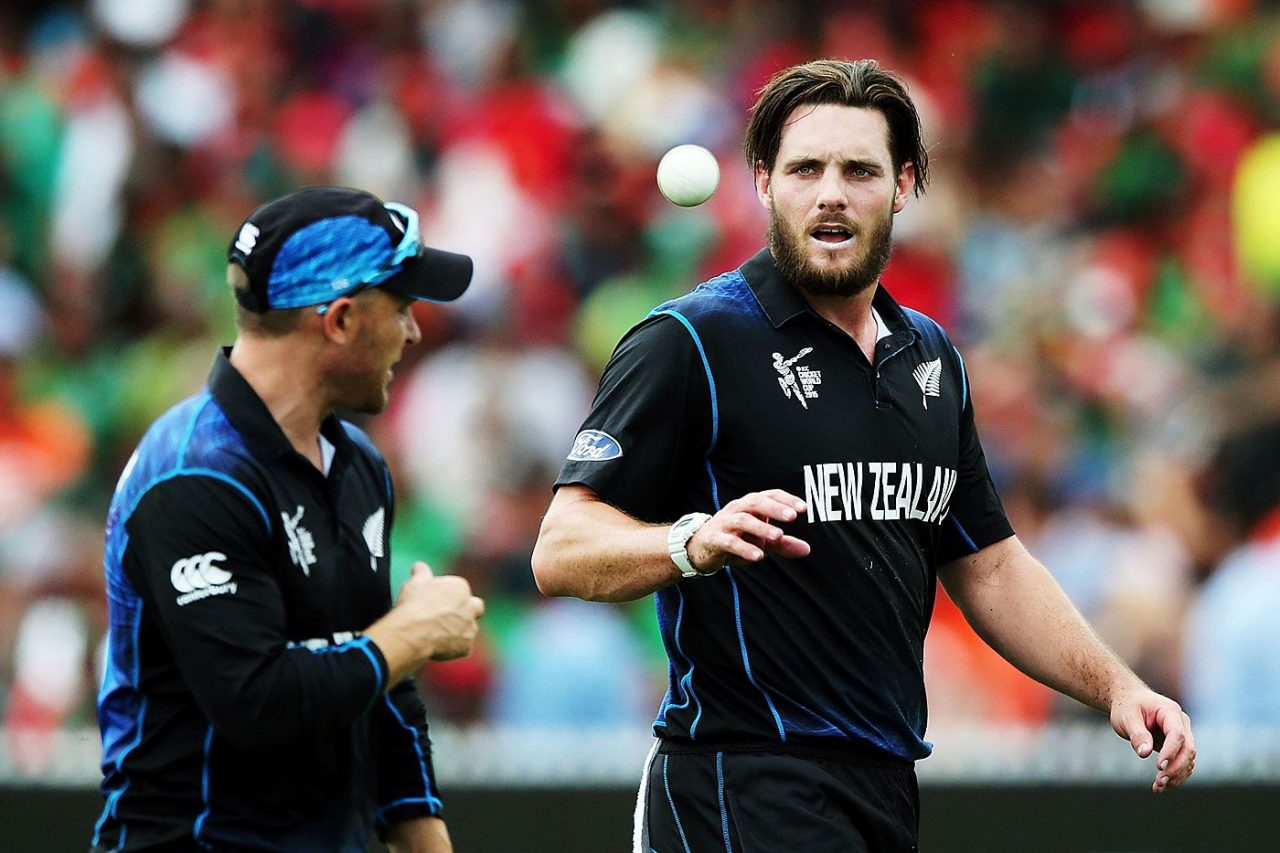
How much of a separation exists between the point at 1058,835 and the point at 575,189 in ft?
17.6

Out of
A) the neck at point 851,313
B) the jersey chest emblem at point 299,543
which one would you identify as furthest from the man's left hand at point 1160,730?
the jersey chest emblem at point 299,543

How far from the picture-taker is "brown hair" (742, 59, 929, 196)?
447 cm

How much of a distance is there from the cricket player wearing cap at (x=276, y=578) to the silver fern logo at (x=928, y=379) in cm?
111

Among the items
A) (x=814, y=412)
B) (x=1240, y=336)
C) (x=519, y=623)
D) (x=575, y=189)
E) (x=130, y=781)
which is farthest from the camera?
(x=575, y=189)

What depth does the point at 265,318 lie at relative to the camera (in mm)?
4219

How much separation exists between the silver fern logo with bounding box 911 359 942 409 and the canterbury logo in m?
1.69

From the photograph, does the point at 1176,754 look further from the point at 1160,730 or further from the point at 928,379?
the point at 928,379

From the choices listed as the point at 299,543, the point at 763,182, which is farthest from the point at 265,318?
the point at 763,182

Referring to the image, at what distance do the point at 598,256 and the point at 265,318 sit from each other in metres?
6.75

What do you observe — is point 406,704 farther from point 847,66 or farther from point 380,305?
point 847,66

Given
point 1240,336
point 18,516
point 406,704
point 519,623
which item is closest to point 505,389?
point 519,623

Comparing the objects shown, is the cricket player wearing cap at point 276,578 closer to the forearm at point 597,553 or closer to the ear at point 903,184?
the forearm at point 597,553

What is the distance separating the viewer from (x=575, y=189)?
11.1 meters

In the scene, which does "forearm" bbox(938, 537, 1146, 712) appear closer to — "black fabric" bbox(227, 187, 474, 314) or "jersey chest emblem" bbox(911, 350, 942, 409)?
"jersey chest emblem" bbox(911, 350, 942, 409)
